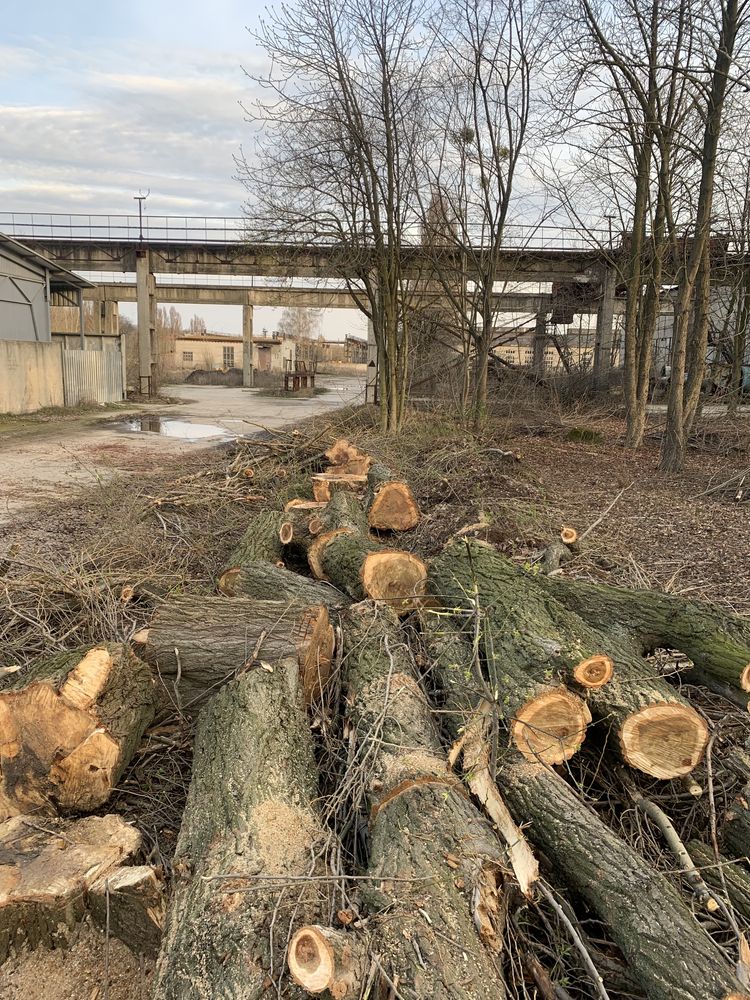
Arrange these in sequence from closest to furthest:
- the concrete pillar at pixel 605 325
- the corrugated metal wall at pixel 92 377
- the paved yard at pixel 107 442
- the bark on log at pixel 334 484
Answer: the bark on log at pixel 334 484
the paved yard at pixel 107 442
the corrugated metal wall at pixel 92 377
the concrete pillar at pixel 605 325

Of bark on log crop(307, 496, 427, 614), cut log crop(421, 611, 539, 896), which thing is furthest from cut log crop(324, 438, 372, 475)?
cut log crop(421, 611, 539, 896)

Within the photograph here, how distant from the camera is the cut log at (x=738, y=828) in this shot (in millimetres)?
2580

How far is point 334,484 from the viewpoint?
7086mm

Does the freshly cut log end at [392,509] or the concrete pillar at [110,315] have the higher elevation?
the concrete pillar at [110,315]

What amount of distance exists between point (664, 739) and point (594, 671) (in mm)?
389

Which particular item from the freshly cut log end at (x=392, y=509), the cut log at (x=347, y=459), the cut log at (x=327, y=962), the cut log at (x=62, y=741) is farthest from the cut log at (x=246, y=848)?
the cut log at (x=347, y=459)

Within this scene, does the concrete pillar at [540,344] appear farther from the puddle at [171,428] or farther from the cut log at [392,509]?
the cut log at [392,509]

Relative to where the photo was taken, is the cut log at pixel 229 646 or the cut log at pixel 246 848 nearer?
the cut log at pixel 246 848

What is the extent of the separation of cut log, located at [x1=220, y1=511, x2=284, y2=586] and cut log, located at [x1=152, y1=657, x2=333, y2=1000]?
1.86 metres

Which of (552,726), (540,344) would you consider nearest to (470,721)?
(552,726)

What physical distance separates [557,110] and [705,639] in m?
9.78

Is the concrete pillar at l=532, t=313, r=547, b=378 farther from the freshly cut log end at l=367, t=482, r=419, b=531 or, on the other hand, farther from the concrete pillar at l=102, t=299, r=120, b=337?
the concrete pillar at l=102, t=299, r=120, b=337

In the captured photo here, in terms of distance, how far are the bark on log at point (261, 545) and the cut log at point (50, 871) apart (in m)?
2.22

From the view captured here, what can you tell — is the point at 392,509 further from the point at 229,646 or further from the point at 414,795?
the point at 414,795
